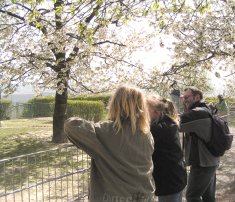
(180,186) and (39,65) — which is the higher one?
(39,65)

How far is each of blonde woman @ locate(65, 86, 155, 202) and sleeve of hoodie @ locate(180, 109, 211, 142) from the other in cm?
153

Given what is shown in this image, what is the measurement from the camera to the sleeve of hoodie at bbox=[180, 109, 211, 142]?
15.1 ft

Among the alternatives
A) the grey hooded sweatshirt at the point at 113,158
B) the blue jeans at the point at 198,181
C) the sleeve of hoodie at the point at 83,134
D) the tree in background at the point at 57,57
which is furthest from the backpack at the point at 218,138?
the tree in background at the point at 57,57

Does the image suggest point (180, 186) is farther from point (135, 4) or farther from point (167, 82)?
point (167, 82)

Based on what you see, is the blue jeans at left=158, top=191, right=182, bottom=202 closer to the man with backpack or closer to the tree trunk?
the man with backpack

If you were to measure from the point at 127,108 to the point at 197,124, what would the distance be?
1.72 metres

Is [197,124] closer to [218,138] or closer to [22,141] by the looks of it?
[218,138]

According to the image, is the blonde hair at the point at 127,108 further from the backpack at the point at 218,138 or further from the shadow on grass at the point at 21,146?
the shadow on grass at the point at 21,146

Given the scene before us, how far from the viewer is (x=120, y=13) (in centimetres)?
655

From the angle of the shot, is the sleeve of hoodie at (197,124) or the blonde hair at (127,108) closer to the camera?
the blonde hair at (127,108)

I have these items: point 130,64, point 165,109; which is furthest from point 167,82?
point 165,109

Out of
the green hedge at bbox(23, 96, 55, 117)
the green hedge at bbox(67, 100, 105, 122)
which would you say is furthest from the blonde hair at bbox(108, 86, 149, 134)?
the green hedge at bbox(23, 96, 55, 117)

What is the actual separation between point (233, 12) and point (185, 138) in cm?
752

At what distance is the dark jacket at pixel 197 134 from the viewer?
4.61m
